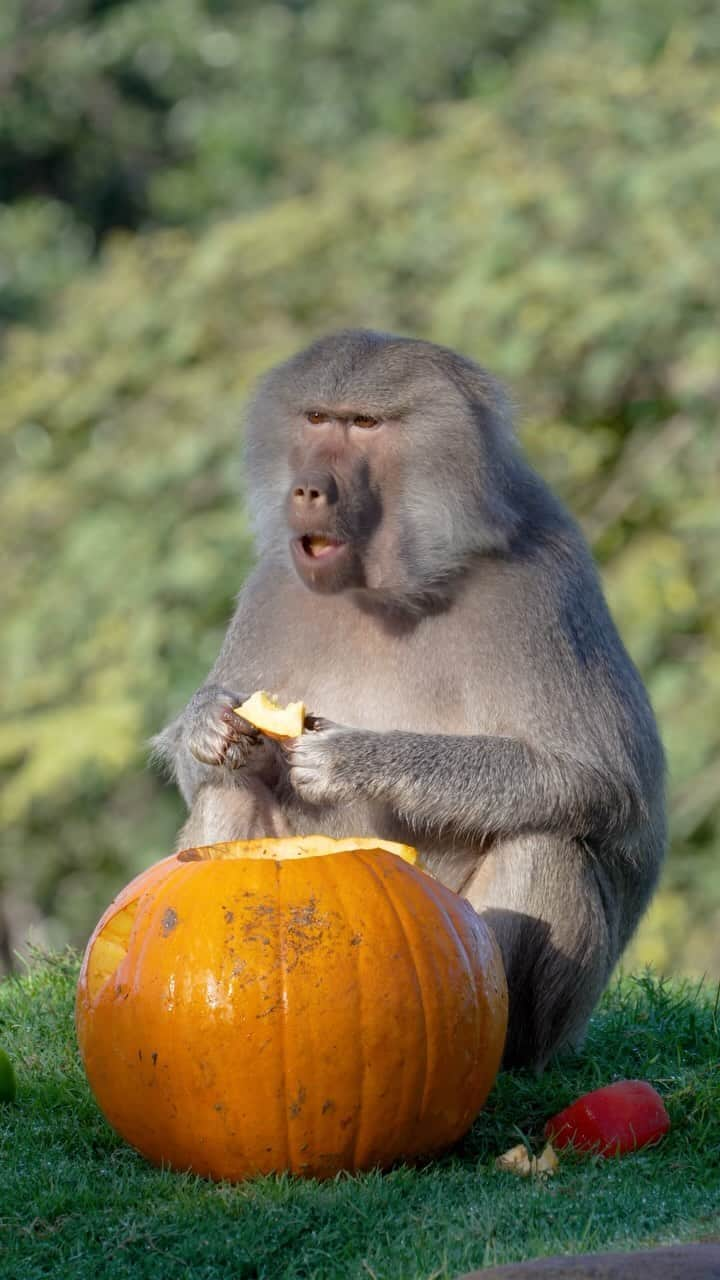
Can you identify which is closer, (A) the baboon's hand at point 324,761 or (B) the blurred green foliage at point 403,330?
(A) the baboon's hand at point 324,761

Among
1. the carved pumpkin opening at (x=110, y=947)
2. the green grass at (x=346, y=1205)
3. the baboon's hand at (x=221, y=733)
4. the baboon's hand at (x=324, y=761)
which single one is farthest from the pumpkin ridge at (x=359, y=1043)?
the baboon's hand at (x=221, y=733)

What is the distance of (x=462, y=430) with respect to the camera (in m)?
4.51

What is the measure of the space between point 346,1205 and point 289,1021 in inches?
14.8

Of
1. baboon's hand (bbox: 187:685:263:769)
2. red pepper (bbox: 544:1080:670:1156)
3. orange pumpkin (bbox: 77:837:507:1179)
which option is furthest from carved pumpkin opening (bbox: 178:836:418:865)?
→ red pepper (bbox: 544:1080:670:1156)

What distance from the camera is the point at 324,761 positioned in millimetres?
4293

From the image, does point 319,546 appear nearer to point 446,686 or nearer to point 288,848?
point 446,686

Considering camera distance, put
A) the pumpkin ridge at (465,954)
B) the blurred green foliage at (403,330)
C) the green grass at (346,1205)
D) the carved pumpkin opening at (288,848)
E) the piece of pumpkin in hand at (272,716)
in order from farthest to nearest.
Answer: the blurred green foliage at (403,330), the piece of pumpkin in hand at (272,716), the carved pumpkin opening at (288,848), the pumpkin ridge at (465,954), the green grass at (346,1205)

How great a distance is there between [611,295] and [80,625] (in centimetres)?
358

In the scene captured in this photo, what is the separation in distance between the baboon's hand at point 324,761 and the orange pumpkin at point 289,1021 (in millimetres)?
548

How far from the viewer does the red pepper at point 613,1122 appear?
12.5ft

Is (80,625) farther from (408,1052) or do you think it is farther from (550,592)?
(408,1052)

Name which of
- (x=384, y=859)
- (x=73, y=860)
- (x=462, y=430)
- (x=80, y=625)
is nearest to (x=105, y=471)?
(x=80, y=625)

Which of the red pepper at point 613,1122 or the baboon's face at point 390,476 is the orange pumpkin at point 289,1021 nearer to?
the red pepper at point 613,1122

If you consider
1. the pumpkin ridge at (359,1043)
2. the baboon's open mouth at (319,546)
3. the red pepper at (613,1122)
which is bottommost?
the red pepper at (613,1122)
